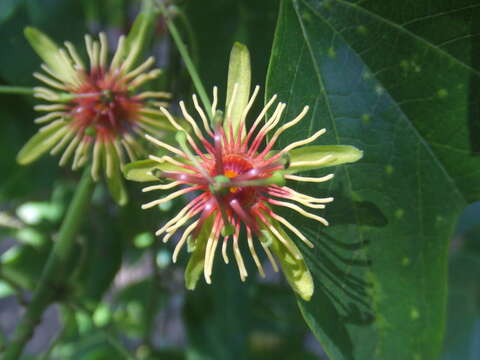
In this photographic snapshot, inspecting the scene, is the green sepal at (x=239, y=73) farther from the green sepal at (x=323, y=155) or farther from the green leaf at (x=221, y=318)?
the green leaf at (x=221, y=318)

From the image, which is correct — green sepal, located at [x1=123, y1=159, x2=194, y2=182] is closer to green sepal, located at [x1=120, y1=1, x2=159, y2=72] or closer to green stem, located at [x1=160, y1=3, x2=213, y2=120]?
green stem, located at [x1=160, y1=3, x2=213, y2=120]

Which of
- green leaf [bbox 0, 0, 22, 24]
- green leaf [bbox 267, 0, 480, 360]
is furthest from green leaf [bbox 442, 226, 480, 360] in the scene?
green leaf [bbox 0, 0, 22, 24]

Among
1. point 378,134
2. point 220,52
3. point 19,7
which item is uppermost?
point 19,7

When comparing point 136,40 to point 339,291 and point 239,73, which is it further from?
point 339,291

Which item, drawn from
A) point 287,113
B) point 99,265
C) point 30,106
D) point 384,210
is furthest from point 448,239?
point 30,106

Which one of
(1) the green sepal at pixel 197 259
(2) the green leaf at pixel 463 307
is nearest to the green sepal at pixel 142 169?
(1) the green sepal at pixel 197 259

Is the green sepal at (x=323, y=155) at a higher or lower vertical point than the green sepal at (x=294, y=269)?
higher

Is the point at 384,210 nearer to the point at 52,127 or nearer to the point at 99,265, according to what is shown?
the point at 52,127
